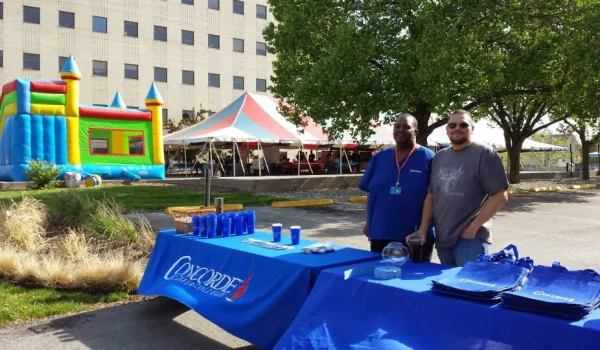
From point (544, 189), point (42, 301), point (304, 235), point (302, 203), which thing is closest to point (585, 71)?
point (544, 189)

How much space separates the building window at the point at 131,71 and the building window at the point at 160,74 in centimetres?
163

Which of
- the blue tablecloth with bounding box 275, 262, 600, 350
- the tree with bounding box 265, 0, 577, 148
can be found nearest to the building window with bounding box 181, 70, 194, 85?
the tree with bounding box 265, 0, 577, 148

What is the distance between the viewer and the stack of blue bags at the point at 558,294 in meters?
2.36

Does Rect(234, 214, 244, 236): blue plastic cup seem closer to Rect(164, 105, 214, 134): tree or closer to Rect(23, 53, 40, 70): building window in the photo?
Rect(164, 105, 214, 134): tree

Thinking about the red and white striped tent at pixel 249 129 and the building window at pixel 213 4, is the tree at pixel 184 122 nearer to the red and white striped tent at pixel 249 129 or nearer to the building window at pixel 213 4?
the building window at pixel 213 4

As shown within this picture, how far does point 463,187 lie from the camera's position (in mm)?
3604

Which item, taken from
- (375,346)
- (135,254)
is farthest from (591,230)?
(375,346)

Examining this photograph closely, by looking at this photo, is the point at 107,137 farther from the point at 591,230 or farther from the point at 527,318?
the point at 527,318

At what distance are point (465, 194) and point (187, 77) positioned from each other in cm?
4306

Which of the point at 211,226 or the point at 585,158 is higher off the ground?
the point at 585,158

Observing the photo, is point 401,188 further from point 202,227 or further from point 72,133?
point 72,133

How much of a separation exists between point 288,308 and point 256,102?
955 inches

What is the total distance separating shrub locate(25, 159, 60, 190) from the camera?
18.5 meters

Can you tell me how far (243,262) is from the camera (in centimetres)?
416
